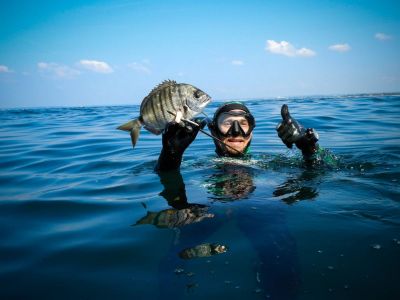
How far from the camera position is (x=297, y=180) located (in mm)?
4820

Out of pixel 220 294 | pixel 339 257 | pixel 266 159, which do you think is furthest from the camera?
pixel 266 159

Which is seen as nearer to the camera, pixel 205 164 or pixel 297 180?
pixel 297 180

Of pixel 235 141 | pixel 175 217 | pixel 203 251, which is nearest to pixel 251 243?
pixel 203 251

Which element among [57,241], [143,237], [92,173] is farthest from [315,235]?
[92,173]

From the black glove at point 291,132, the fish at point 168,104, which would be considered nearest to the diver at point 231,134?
the black glove at point 291,132

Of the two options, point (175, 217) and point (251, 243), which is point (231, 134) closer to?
point (175, 217)

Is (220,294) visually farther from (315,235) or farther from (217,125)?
(217,125)

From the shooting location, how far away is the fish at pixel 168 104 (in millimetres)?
3320

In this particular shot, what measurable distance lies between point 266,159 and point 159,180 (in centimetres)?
230

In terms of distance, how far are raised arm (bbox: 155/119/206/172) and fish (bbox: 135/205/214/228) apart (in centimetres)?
87

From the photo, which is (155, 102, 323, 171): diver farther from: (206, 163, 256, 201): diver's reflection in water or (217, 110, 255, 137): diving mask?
(206, 163, 256, 201): diver's reflection in water

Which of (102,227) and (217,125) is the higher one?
(217,125)

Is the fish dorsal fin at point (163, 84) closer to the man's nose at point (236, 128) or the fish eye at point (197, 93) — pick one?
the fish eye at point (197, 93)

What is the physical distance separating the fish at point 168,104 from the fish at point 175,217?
0.96 m
